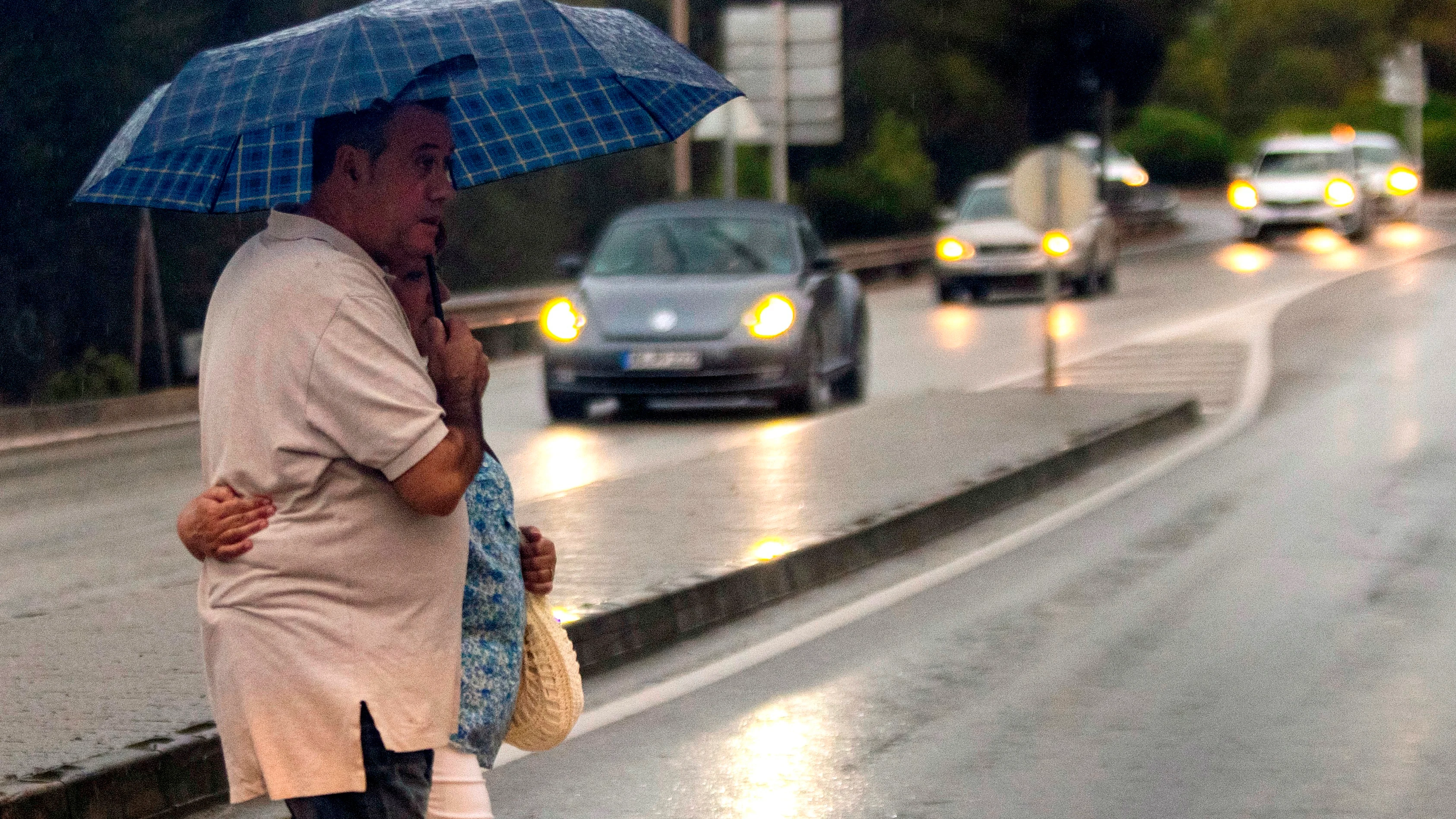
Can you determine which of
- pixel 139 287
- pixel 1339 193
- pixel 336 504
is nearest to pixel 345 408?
pixel 336 504

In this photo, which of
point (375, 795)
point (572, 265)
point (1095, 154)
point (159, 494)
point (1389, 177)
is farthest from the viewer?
point (1095, 154)

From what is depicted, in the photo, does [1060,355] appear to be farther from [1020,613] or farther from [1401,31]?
[1401,31]

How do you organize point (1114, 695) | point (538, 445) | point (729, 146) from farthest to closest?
point (729, 146) < point (538, 445) < point (1114, 695)

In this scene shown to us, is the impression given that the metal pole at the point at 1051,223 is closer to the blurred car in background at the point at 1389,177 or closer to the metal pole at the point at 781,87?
the metal pole at the point at 781,87

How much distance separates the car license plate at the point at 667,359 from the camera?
15.3 m

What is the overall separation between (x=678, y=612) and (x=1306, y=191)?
3193 cm

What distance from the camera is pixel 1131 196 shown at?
156 feet

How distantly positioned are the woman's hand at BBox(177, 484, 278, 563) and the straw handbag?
0.59 m

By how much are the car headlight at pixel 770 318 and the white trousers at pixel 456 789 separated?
12.1 metres

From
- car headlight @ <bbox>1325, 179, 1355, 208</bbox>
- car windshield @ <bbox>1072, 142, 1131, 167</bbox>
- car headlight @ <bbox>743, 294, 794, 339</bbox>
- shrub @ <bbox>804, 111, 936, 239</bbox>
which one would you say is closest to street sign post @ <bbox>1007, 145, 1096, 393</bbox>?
car headlight @ <bbox>743, 294, 794, 339</bbox>

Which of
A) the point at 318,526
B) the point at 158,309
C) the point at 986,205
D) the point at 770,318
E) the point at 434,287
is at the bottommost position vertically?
the point at 158,309

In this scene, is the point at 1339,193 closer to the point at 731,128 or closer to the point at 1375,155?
the point at 1375,155

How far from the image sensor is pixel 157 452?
14938 mm

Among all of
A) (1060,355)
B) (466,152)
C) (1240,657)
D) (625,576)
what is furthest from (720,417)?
(466,152)
